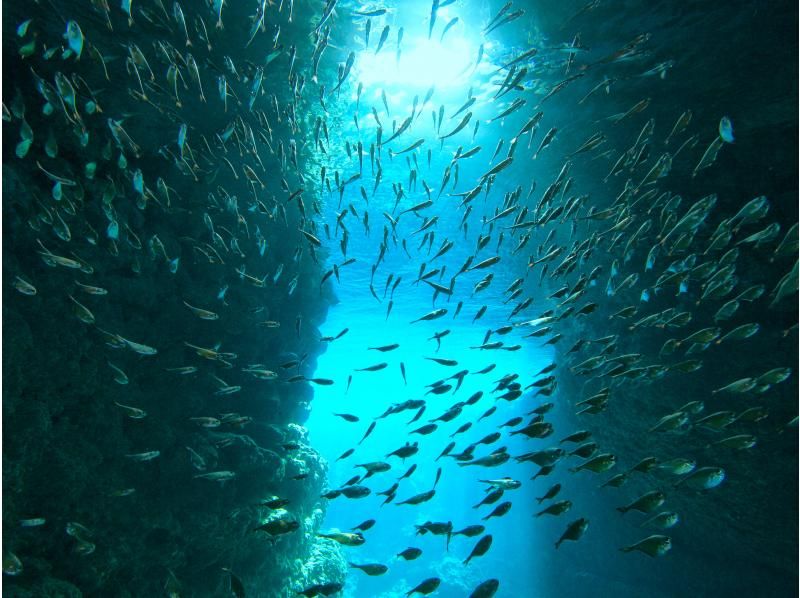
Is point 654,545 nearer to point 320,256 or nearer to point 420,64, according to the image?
point 420,64

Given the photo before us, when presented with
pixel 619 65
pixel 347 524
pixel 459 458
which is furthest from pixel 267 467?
pixel 347 524

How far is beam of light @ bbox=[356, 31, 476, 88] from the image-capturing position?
10016 mm

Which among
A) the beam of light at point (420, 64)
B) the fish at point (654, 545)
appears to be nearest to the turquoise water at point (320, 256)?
the beam of light at point (420, 64)

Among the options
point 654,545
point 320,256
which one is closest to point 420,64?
point 320,256

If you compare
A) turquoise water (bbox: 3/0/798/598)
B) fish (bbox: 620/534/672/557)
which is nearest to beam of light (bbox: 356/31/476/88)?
turquoise water (bbox: 3/0/798/598)

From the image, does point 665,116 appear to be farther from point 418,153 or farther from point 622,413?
point 622,413

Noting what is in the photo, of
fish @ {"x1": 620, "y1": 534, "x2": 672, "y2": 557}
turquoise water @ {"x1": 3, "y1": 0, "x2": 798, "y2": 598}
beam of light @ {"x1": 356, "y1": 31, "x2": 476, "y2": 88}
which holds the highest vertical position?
beam of light @ {"x1": 356, "y1": 31, "x2": 476, "y2": 88}

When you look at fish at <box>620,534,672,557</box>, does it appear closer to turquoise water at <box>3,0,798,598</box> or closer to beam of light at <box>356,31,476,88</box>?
turquoise water at <box>3,0,798,598</box>

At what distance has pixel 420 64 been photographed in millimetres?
10570

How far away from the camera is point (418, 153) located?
13.5 metres

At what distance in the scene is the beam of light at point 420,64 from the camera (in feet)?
32.9

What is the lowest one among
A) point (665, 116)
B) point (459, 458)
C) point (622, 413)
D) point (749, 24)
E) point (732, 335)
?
point (459, 458)

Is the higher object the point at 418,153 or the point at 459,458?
the point at 418,153

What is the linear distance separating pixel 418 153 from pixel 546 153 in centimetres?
454
